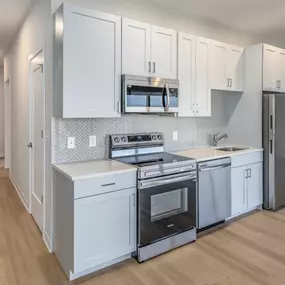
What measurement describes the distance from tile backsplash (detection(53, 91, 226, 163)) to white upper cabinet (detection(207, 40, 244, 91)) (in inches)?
14.4

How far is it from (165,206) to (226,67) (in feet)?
7.17

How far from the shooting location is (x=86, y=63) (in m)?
2.58

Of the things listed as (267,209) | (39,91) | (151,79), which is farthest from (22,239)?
(267,209)

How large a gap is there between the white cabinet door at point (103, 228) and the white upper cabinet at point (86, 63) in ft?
2.66

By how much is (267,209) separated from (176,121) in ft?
6.05

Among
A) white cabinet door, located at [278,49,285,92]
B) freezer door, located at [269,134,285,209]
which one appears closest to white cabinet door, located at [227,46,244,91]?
white cabinet door, located at [278,49,285,92]

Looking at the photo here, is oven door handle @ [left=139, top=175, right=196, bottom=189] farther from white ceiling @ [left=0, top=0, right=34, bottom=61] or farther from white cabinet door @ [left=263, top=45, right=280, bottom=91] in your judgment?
white ceiling @ [left=0, top=0, right=34, bottom=61]

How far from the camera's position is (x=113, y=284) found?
2.29m

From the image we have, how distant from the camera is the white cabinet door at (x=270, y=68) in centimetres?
396

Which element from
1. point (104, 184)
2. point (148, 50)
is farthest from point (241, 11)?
point (104, 184)

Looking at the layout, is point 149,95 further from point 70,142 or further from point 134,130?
point 70,142

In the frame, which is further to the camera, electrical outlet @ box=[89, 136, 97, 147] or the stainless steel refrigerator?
the stainless steel refrigerator

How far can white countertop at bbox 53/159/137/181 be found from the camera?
2311 mm

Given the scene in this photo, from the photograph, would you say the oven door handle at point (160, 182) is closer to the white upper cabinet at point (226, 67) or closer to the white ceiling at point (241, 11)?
the white upper cabinet at point (226, 67)
